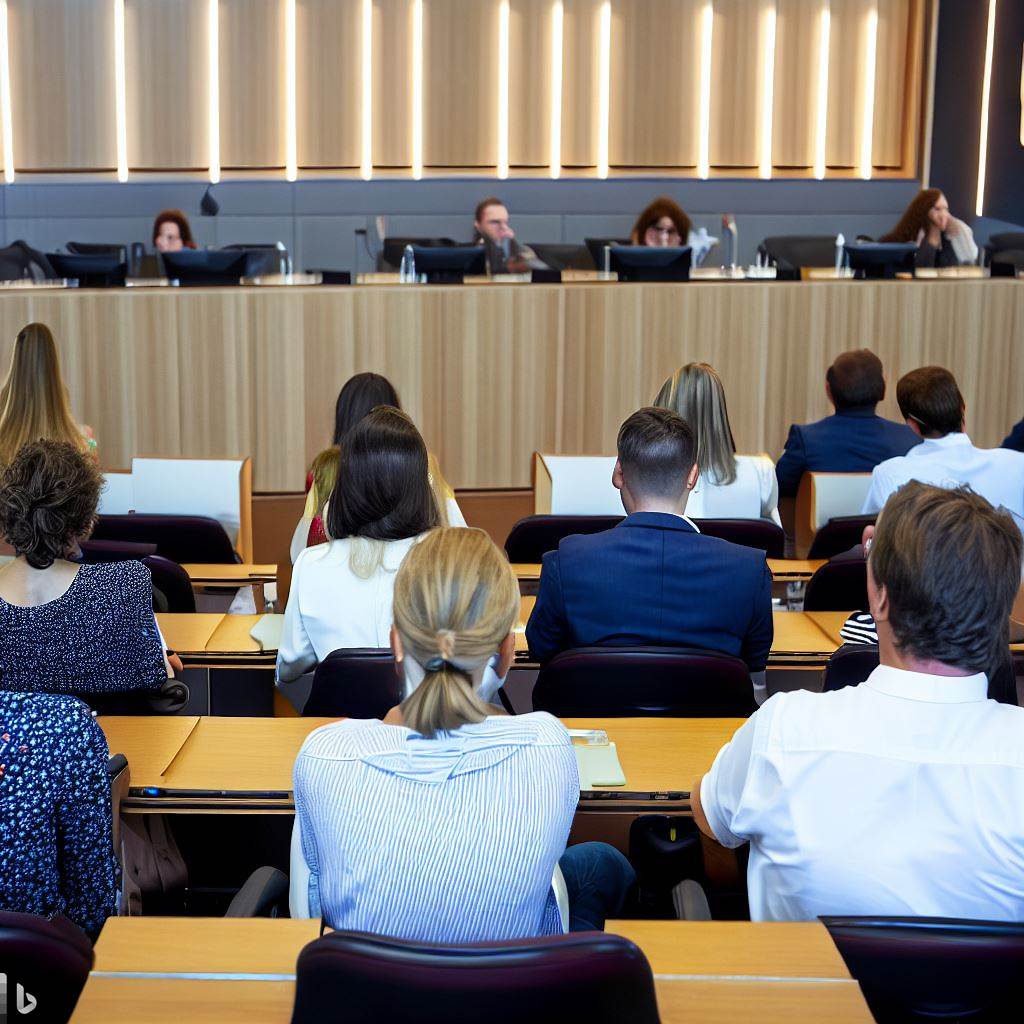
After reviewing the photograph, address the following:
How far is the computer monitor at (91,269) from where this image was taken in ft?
19.6

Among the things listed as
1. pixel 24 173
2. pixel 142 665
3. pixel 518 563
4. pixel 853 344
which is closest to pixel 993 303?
pixel 853 344

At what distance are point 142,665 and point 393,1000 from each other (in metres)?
1.40

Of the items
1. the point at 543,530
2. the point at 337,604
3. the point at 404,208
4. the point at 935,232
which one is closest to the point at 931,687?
the point at 337,604

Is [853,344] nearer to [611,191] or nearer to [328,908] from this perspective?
[611,191]

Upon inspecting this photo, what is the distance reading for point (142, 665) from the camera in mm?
2539

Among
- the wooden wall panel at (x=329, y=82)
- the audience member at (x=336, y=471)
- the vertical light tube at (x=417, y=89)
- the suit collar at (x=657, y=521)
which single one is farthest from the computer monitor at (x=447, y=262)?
the suit collar at (x=657, y=521)

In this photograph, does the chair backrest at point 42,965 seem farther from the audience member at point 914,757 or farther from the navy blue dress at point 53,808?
the audience member at point 914,757

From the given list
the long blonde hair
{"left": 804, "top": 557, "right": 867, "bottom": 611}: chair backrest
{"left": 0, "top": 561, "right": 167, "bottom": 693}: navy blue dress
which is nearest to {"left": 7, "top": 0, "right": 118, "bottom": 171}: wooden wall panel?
the long blonde hair

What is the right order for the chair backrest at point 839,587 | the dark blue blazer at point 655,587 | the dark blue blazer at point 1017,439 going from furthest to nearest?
1. the dark blue blazer at point 1017,439
2. the chair backrest at point 839,587
3. the dark blue blazer at point 655,587

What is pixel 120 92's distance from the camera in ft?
29.4

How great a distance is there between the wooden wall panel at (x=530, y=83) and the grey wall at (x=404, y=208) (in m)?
0.29

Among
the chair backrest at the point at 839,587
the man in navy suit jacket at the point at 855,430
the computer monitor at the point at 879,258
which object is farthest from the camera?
the computer monitor at the point at 879,258

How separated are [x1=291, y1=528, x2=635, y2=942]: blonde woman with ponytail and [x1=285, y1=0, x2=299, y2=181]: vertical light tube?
793 cm

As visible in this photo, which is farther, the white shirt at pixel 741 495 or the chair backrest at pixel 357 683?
the white shirt at pixel 741 495
